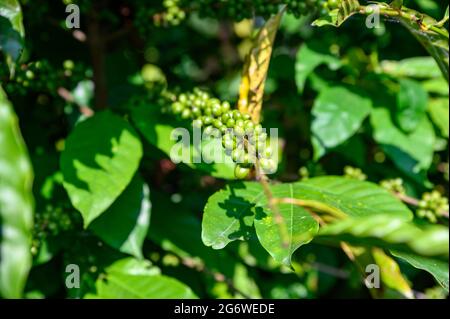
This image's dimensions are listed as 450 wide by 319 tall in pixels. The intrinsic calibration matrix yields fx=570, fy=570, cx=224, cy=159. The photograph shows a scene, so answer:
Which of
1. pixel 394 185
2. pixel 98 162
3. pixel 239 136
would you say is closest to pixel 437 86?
pixel 394 185

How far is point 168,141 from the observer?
1.31 meters

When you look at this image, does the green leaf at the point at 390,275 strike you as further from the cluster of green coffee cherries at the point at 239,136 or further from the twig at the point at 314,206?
the cluster of green coffee cherries at the point at 239,136

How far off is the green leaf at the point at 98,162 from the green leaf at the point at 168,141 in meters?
0.04

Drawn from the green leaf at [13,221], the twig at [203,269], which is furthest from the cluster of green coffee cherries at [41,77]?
the green leaf at [13,221]

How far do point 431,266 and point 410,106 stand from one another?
58 centimetres

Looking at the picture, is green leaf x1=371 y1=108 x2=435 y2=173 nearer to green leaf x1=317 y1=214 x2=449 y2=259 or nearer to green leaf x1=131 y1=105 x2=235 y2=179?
green leaf x1=131 y1=105 x2=235 y2=179

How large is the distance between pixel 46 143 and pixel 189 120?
587 millimetres

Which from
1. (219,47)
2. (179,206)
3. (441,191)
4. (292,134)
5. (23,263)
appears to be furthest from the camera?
(219,47)

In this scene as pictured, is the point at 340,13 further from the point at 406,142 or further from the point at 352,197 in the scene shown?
the point at 406,142

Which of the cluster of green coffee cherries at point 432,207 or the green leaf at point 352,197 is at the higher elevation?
the green leaf at point 352,197

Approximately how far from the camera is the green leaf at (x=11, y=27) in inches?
35.8

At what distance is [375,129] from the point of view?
4.98 feet
